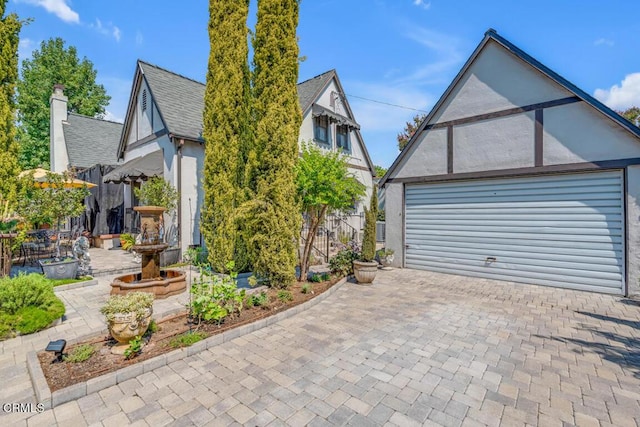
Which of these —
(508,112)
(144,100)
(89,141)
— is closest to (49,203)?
(144,100)

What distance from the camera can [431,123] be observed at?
9273 millimetres

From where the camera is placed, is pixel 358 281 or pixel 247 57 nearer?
pixel 358 281

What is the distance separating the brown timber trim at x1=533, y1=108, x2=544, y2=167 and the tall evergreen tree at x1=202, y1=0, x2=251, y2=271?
26.4ft

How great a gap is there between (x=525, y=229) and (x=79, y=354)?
9602mm

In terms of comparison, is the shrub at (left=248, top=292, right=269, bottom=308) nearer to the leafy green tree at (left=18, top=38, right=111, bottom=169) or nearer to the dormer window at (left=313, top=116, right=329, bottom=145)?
the dormer window at (left=313, top=116, right=329, bottom=145)

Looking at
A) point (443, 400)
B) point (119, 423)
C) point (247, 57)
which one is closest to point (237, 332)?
point (119, 423)

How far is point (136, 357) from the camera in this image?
12.0 ft

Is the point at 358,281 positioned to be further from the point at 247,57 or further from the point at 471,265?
the point at 247,57

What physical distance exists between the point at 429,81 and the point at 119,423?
1334cm

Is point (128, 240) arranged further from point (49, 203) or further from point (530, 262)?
point (530, 262)

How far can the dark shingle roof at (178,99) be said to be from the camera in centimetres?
1054

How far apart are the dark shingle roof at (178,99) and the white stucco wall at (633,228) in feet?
38.1

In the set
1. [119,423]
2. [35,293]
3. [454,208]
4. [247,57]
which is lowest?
[119,423]

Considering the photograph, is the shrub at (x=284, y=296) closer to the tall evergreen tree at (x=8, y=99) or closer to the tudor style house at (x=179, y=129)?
the tudor style house at (x=179, y=129)
